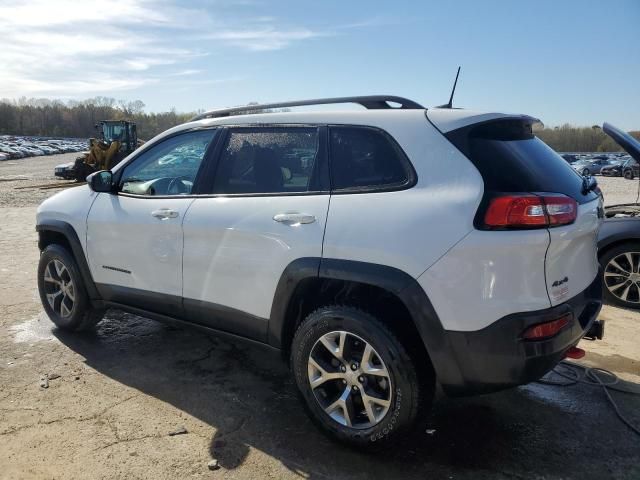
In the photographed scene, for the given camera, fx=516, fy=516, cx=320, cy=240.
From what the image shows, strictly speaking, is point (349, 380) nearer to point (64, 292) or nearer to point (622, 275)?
point (64, 292)

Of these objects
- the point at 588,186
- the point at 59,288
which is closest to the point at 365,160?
the point at 588,186

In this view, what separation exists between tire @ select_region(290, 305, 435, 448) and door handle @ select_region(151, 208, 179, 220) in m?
1.21

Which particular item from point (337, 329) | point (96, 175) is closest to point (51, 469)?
point (337, 329)

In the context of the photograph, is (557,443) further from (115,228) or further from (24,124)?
(24,124)

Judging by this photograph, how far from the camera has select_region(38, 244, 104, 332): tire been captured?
425 centimetres

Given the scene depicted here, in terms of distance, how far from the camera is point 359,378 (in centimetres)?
267

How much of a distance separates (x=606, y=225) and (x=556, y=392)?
2.60m

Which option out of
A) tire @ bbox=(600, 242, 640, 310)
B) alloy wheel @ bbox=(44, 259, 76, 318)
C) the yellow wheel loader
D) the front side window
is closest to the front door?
the front side window

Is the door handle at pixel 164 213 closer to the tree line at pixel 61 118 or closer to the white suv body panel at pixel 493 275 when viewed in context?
the white suv body panel at pixel 493 275

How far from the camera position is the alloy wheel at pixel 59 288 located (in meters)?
4.35

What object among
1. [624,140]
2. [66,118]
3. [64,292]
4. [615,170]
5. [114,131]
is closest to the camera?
[64,292]

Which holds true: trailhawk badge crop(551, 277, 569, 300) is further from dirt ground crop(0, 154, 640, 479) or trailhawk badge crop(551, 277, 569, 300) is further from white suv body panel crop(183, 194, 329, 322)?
white suv body panel crop(183, 194, 329, 322)


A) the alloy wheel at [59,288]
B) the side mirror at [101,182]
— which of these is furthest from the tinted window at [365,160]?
the alloy wheel at [59,288]

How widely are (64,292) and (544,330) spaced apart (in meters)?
3.80
